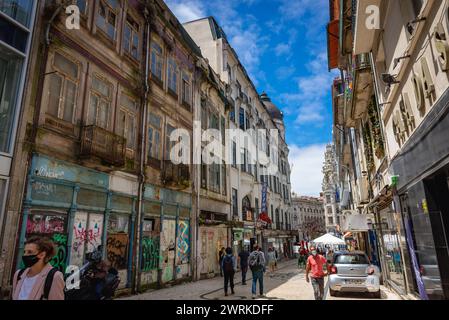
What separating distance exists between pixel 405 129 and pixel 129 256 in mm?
10540

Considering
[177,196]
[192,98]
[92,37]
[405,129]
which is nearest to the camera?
[405,129]

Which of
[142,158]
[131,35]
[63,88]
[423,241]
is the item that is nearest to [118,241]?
[142,158]

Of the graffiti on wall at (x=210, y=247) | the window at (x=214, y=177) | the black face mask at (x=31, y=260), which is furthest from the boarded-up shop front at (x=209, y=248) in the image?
the black face mask at (x=31, y=260)

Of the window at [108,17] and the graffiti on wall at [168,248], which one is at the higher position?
the window at [108,17]

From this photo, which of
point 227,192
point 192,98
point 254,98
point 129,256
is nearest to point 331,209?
point 254,98

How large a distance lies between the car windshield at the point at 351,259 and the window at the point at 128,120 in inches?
382

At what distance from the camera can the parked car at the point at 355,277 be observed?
36.1ft

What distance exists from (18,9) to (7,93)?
2.58 metres

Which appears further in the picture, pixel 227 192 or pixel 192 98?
pixel 227 192

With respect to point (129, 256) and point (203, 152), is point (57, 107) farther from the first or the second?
point (203, 152)

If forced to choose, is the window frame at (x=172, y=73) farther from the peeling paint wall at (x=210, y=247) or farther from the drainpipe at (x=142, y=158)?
the peeling paint wall at (x=210, y=247)

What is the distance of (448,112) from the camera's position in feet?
16.7

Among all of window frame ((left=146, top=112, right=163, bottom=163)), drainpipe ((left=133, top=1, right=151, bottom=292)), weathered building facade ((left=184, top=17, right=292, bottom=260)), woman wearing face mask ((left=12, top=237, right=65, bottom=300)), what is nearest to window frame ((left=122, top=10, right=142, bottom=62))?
drainpipe ((left=133, top=1, right=151, bottom=292))

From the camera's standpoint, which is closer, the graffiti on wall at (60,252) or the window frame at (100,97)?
the graffiti on wall at (60,252)
